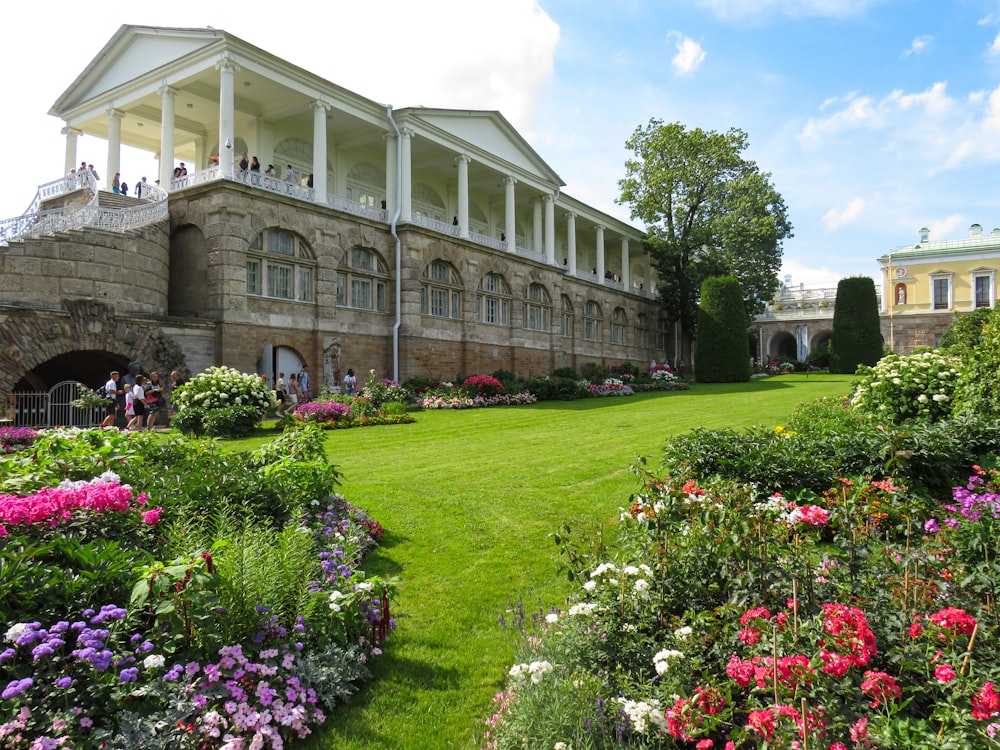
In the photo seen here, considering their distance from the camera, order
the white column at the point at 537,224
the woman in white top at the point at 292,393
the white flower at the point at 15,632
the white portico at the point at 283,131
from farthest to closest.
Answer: the white column at the point at 537,224 → the white portico at the point at 283,131 → the woman in white top at the point at 292,393 → the white flower at the point at 15,632

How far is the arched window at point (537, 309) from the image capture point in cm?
3516

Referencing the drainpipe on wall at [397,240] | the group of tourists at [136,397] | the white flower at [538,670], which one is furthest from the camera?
the drainpipe on wall at [397,240]

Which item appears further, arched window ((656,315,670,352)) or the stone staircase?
arched window ((656,315,670,352))

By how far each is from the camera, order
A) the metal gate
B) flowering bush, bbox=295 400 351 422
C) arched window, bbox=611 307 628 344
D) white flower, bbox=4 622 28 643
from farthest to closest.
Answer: arched window, bbox=611 307 628 344
flowering bush, bbox=295 400 351 422
the metal gate
white flower, bbox=4 622 28 643

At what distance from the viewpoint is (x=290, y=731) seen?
3.25 metres

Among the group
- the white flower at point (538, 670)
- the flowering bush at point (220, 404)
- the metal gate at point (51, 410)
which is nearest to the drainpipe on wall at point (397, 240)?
the flowering bush at point (220, 404)

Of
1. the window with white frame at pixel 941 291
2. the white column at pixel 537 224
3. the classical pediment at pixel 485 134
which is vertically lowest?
the window with white frame at pixel 941 291

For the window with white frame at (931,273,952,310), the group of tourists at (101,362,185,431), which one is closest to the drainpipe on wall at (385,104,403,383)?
the group of tourists at (101,362,185,431)

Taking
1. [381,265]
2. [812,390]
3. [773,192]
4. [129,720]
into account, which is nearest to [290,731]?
[129,720]

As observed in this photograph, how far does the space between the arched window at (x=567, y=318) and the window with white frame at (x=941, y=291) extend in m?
33.8

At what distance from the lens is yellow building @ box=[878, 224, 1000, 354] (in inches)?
2031

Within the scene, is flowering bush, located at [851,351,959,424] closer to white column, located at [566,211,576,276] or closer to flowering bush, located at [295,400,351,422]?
flowering bush, located at [295,400,351,422]

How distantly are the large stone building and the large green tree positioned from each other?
31.1 ft

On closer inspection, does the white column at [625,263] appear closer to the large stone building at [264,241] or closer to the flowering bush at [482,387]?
the large stone building at [264,241]
